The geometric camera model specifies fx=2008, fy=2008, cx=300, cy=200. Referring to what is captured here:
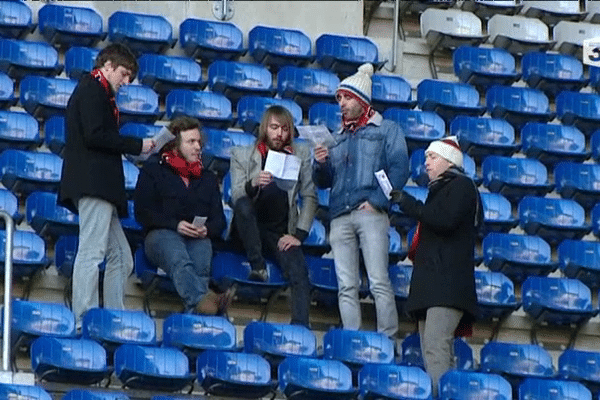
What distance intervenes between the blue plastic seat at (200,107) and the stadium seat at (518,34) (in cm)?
253

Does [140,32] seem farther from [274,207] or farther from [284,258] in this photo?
[284,258]

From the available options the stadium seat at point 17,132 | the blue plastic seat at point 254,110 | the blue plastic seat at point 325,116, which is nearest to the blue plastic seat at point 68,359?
the stadium seat at point 17,132

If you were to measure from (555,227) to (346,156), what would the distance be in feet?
5.39

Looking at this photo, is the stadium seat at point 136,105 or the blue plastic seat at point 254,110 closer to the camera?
the stadium seat at point 136,105

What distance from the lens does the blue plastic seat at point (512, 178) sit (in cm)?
1202

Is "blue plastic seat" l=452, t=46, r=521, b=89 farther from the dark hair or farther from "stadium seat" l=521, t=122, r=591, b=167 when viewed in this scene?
the dark hair

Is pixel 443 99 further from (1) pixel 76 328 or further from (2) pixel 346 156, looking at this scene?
(1) pixel 76 328

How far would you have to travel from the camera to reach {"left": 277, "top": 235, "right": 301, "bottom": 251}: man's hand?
416 inches

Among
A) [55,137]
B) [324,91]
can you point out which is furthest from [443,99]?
[55,137]

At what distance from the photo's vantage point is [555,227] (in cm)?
1177

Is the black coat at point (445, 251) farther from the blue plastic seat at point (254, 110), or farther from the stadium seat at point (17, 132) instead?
the stadium seat at point (17, 132)

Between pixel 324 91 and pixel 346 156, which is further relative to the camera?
pixel 324 91

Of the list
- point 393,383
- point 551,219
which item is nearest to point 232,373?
point 393,383

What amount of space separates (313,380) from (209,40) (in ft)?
11.0
